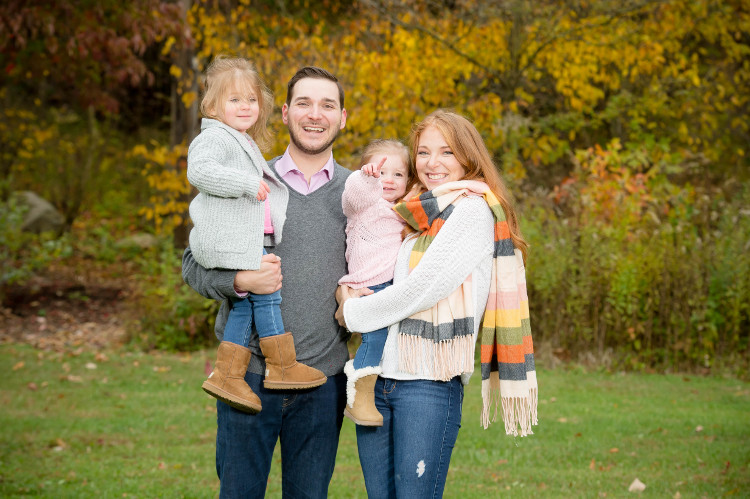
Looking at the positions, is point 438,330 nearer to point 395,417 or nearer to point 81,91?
point 395,417

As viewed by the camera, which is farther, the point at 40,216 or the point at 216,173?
the point at 40,216

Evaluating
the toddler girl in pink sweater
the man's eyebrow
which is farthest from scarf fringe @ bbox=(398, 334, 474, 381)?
the man's eyebrow

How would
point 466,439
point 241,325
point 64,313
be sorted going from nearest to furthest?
point 241,325 → point 466,439 → point 64,313

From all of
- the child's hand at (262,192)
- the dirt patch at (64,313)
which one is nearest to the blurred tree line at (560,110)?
the dirt patch at (64,313)

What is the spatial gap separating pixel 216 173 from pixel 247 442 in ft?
3.06

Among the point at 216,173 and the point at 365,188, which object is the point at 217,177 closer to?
the point at 216,173

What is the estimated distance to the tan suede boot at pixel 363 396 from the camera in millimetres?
2432

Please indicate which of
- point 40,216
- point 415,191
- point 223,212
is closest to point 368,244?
point 415,191

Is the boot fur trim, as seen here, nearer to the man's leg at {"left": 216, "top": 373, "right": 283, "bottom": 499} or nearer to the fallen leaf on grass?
the man's leg at {"left": 216, "top": 373, "right": 283, "bottom": 499}

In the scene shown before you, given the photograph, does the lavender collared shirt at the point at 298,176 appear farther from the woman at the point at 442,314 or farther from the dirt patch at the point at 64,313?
the dirt patch at the point at 64,313

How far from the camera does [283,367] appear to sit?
256cm

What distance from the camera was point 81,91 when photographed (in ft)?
32.0

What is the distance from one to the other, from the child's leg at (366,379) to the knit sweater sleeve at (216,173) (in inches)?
24.5

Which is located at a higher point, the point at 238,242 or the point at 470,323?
the point at 238,242
